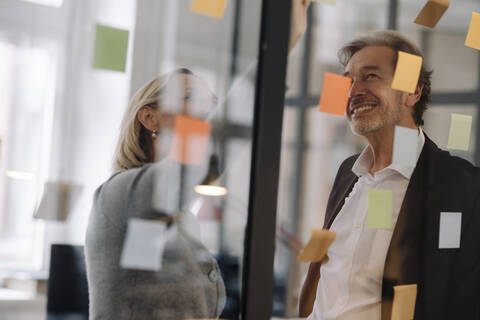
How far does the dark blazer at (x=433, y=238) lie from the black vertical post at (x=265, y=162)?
12.3 inches

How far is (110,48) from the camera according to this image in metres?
1.12

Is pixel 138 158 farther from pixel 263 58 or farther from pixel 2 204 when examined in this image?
pixel 263 58

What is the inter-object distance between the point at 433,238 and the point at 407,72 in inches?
23.8

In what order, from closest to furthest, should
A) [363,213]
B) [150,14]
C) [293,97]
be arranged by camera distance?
[150,14], [293,97], [363,213]

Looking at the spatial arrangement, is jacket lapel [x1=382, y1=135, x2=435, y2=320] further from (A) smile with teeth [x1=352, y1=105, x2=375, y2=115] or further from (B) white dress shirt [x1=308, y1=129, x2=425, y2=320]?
(A) smile with teeth [x1=352, y1=105, x2=375, y2=115]

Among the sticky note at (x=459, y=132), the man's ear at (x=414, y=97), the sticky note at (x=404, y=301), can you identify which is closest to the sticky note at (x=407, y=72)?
the man's ear at (x=414, y=97)

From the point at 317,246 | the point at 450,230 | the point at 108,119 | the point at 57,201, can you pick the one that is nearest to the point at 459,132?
the point at 450,230

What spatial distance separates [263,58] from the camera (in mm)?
1339

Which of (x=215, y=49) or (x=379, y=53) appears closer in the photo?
(x=215, y=49)

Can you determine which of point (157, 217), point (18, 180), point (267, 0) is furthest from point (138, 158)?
point (267, 0)

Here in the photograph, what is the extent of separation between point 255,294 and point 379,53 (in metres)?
0.91

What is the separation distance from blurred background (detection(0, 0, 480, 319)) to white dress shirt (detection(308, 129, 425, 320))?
0.34 feet

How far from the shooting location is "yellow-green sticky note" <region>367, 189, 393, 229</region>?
5.31 feet

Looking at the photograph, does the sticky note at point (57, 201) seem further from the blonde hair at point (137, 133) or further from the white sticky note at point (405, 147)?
the white sticky note at point (405, 147)
